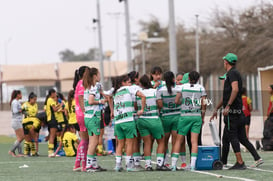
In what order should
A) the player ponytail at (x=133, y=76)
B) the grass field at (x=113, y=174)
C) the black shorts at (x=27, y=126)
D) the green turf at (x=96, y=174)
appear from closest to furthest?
the grass field at (x=113, y=174) → the green turf at (x=96, y=174) → the player ponytail at (x=133, y=76) → the black shorts at (x=27, y=126)

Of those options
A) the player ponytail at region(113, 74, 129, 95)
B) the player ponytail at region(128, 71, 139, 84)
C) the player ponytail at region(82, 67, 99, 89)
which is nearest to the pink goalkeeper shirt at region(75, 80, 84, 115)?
the player ponytail at region(82, 67, 99, 89)

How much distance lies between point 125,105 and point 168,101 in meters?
0.81

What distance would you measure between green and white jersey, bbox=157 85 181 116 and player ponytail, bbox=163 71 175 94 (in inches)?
3.4

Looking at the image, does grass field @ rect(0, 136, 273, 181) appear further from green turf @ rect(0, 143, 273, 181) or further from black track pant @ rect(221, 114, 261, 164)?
black track pant @ rect(221, 114, 261, 164)

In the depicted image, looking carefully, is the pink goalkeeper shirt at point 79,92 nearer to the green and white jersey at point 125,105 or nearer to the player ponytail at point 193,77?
the green and white jersey at point 125,105

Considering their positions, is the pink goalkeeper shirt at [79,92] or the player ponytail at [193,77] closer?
the player ponytail at [193,77]

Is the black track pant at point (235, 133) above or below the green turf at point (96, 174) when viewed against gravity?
above

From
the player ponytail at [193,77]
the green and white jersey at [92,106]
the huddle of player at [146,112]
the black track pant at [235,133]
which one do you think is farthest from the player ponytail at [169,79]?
the green and white jersey at [92,106]

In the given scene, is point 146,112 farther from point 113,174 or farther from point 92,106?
point 113,174

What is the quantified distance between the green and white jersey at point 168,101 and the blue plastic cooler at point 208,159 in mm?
871

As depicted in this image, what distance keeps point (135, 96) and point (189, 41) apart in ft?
192

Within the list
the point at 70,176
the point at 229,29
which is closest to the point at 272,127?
the point at 70,176

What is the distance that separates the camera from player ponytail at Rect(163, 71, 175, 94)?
1521 cm

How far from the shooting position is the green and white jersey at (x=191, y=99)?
15109 mm
